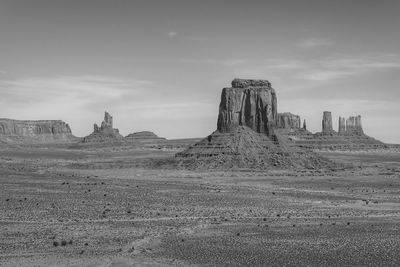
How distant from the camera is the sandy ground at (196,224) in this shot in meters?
28.6

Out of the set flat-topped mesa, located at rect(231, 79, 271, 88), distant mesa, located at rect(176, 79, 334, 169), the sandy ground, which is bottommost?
the sandy ground

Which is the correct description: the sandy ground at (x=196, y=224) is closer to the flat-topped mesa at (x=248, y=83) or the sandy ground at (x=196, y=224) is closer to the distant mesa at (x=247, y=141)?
the distant mesa at (x=247, y=141)

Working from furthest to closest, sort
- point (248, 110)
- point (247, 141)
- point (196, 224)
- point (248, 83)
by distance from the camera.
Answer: point (248, 83)
point (248, 110)
point (247, 141)
point (196, 224)

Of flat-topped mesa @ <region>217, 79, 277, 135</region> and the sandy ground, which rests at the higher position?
flat-topped mesa @ <region>217, 79, 277, 135</region>

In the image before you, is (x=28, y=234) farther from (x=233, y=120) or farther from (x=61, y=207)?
(x=233, y=120)

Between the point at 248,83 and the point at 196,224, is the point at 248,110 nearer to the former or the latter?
the point at 248,83

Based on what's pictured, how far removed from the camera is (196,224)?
3862 cm

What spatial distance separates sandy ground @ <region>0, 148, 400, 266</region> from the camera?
93.8ft

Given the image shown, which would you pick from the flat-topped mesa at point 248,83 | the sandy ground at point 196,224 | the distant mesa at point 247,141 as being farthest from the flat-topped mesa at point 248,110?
the sandy ground at point 196,224

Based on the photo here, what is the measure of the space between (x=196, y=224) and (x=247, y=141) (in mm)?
58235

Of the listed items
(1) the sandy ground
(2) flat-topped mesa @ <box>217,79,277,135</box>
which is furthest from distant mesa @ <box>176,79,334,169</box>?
(1) the sandy ground

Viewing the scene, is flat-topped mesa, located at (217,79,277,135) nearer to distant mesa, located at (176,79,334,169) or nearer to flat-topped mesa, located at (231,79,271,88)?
distant mesa, located at (176,79,334,169)

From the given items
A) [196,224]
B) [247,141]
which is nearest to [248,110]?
[247,141]

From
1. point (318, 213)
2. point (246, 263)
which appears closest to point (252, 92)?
point (318, 213)
